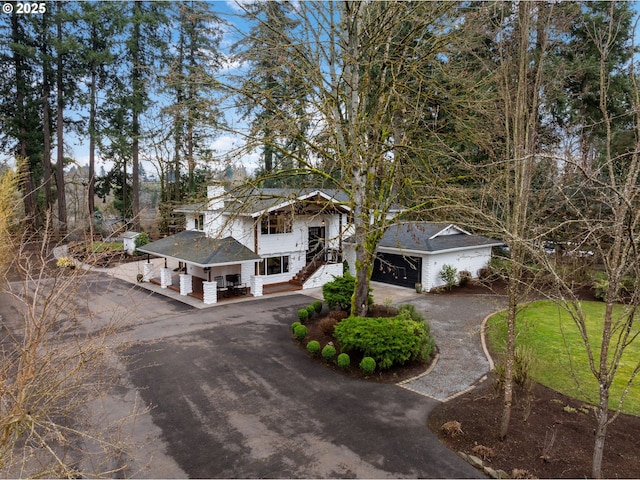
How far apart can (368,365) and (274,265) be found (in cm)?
1222

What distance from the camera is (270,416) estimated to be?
7.84 metres

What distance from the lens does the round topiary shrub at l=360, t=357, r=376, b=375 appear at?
9.78 m

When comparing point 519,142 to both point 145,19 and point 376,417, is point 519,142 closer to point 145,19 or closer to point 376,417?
point 376,417

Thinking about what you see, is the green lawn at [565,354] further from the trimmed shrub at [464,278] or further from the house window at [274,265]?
the house window at [274,265]

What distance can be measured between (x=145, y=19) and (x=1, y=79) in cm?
1186

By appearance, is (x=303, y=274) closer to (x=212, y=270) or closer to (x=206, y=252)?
(x=212, y=270)

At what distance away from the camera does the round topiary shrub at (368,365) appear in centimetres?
978

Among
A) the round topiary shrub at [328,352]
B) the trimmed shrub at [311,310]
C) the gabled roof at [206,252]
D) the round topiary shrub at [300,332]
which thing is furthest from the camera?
the gabled roof at [206,252]

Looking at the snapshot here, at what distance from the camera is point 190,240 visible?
2122 centimetres

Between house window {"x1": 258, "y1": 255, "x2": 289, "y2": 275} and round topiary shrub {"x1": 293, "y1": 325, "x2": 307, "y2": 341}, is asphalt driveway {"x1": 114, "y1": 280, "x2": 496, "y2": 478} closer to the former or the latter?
round topiary shrub {"x1": 293, "y1": 325, "x2": 307, "y2": 341}

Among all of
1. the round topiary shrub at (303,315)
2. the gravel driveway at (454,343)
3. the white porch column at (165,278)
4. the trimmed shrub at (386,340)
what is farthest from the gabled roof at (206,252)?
the gravel driveway at (454,343)

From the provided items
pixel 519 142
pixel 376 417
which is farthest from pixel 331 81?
pixel 376 417

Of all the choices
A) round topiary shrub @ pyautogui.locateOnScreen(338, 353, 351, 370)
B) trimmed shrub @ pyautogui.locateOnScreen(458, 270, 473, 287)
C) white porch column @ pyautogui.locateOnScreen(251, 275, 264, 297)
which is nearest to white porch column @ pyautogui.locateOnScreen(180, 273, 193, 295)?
white porch column @ pyautogui.locateOnScreen(251, 275, 264, 297)

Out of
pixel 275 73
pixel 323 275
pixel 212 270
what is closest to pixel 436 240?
pixel 323 275
